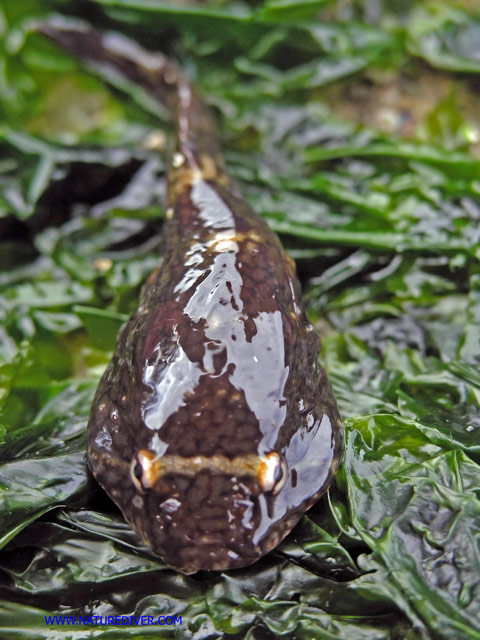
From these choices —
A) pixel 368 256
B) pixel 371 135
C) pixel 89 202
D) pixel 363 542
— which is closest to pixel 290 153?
pixel 371 135

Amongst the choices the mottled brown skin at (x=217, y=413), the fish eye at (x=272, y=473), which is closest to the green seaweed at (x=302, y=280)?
the mottled brown skin at (x=217, y=413)

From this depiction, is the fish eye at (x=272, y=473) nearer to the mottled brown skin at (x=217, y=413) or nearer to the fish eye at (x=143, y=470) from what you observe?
the mottled brown skin at (x=217, y=413)

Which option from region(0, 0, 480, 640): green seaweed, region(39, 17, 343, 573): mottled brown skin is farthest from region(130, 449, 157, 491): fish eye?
region(0, 0, 480, 640): green seaweed

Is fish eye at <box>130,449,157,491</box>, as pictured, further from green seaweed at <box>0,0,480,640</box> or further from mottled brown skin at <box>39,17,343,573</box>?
green seaweed at <box>0,0,480,640</box>

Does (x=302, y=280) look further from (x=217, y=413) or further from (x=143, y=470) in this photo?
(x=143, y=470)

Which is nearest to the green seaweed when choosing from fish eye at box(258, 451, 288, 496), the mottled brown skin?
the mottled brown skin

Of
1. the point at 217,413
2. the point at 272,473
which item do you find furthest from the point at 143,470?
the point at 272,473

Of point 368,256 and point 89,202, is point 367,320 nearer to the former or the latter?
point 368,256
